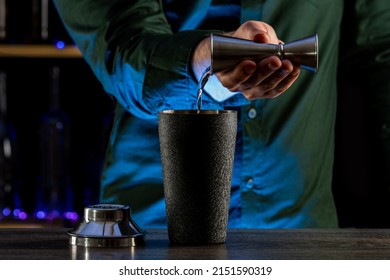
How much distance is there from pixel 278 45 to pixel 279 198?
2.33 feet

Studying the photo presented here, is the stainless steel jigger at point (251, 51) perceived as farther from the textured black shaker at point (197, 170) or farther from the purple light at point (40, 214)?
the purple light at point (40, 214)

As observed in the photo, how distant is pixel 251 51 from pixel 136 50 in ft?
1.41

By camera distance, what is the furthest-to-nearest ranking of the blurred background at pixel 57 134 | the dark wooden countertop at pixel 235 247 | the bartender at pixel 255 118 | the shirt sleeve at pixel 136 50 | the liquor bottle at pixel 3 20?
the liquor bottle at pixel 3 20 < the blurred background at pixel 57 134 < the bartender at pixel 255 118 < the shirt sleeve at pixel 136 50 < the dark wooden countertop at pixel 235 247

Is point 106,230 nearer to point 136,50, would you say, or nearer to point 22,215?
point 136,50

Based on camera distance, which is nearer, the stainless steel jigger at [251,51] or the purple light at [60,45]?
the stainless steel jigger at [251,51]

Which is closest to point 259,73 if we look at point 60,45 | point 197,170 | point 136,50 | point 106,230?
point 197,170

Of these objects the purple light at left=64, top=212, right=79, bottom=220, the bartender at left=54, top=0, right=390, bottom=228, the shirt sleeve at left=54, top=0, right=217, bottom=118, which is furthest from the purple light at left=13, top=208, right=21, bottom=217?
the shirt sleeve at left=54, top=0, right=217, bottom=118

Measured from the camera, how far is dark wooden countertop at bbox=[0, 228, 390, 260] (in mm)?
1099

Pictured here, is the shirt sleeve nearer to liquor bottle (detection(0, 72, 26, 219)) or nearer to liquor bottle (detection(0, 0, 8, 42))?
liquor bottle (detection(0, 0, 8, 42))

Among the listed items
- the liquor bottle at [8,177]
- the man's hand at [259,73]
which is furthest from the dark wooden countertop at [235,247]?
the liquor bottle at [8,177]

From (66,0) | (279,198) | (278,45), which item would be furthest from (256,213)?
(278,45)

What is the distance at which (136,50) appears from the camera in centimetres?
156

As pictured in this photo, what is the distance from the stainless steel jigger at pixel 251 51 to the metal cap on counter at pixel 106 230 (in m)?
0.23

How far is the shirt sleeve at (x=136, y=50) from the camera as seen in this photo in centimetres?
144
